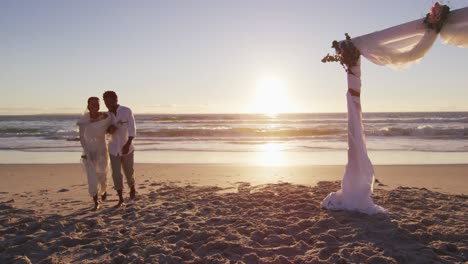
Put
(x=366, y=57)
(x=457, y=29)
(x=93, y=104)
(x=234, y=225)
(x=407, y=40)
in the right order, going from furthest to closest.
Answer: (x=93, y=104) < (x=366, y=57) < (x=407, y=40) < (x=234, y=225) < (x=457, y=29)

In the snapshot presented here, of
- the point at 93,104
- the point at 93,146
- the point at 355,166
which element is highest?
the point at 93,104

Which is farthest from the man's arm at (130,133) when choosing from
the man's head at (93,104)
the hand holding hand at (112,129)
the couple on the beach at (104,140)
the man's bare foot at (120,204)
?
the man's bare foot at (120,204)

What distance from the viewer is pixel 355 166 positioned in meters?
5.48

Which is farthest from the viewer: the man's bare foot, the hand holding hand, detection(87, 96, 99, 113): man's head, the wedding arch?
the man's bare foot

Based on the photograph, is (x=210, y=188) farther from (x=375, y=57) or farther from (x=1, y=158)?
(x=1, y=158)

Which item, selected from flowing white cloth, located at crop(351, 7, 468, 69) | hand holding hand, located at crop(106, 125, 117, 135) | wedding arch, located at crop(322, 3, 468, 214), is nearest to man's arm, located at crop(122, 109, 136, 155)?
hand holding hand, located at crop(106, 125, 117, 135)

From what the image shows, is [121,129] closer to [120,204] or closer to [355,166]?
[120,204]

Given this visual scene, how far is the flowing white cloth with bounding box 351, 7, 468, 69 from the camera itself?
188 inches

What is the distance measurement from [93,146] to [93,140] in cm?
10

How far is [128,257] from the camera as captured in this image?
12.8ft

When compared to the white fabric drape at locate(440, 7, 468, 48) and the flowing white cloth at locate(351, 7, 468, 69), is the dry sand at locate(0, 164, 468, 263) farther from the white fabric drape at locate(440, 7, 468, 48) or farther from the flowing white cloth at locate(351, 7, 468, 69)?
the white fabric drape at locate(440, 7, 468, 48)

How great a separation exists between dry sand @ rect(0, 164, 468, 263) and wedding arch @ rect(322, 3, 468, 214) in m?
0.30

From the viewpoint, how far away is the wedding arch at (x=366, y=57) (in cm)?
502

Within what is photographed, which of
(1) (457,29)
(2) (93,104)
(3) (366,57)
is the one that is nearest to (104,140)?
Answer: (2) (93,104)
